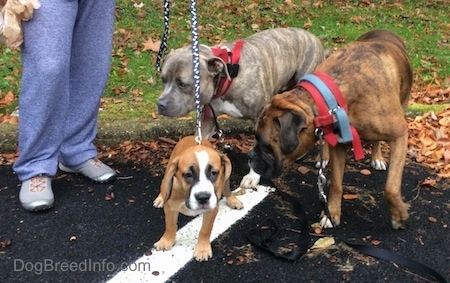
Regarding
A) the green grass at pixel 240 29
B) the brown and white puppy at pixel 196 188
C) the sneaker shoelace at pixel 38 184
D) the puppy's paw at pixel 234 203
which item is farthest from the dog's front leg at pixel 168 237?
the green grass at pixel 240 29

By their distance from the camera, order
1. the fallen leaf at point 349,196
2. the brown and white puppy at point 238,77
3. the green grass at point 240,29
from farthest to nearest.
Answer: the green grass at point 240,29, the brown and white puppy at point 238,77, the fallen leaf at point 349,196

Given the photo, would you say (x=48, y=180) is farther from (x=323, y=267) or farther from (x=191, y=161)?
(x=323, y=267)

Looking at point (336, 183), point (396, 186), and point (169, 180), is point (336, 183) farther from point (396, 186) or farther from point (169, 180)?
point (169, 180)

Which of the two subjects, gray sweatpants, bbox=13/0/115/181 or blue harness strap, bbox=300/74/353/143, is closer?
blue harness strap, bbox=300/74/353/143

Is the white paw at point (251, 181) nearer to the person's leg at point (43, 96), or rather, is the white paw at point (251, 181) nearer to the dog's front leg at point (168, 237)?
the dog's front leg at point (168, 237)

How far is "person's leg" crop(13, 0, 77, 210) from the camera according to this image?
3.89 metres

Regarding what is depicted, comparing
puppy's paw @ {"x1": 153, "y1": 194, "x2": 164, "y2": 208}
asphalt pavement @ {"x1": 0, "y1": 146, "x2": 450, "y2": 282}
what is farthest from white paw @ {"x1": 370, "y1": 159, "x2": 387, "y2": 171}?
puppy's paw @ {"x1": 153, "y1": 194, "x2": 164, "y2": 208}

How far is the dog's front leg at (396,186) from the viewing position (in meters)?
3.90

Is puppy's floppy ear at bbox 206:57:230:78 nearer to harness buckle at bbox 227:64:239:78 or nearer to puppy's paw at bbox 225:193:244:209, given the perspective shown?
harness buckle at bbox 227:64:239:78

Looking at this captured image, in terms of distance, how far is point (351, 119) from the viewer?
383 centimetres

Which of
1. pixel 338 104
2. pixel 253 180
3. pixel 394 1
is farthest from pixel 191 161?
pixel 394 1

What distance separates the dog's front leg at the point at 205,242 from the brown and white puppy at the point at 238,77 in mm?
1389

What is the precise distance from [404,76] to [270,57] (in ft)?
4.31

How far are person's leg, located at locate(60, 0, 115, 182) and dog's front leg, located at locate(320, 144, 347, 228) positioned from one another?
1.81 metres
